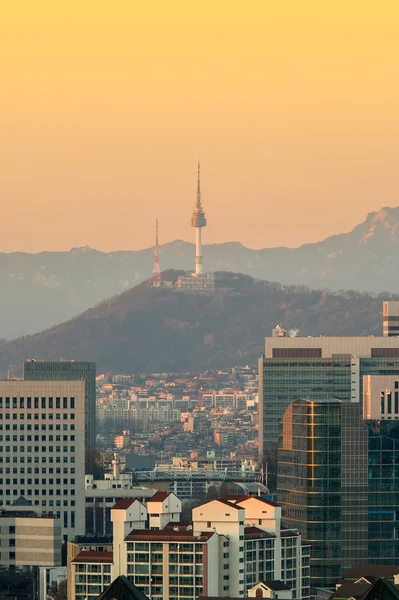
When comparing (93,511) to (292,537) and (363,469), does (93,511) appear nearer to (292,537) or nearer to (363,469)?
(363,469)

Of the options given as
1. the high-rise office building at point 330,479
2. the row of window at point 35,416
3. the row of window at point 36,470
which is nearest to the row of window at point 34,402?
the row of window at point 35,416

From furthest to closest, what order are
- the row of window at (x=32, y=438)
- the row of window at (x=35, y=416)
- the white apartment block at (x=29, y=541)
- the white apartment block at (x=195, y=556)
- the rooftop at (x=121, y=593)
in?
1. the row of window at (x=35, y=416)
2. the row of window at (x=32, y=438)
3. the white apartment block at (x=29, y=541)
4. the white apartment block at (x=195, y=556)
5. the rooftop at (x=121, y=593)

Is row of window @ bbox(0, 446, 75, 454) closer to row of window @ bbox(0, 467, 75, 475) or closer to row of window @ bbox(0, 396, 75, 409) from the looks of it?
row of window @ bbox(0, 467, 75, 475)

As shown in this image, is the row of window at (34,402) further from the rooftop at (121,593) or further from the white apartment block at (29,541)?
the rooftop at (121,593)

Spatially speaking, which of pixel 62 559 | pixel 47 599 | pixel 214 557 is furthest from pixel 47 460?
pixel 214 557

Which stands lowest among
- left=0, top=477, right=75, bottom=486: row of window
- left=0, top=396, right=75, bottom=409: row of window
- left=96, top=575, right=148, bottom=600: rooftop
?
left=0, top=477, right=75, bottom=486: row of window

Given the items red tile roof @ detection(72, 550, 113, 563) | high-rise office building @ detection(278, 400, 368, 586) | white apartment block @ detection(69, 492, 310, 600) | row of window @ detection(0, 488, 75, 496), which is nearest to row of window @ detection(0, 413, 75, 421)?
row of window @ detection(0, 488, 75, 496)

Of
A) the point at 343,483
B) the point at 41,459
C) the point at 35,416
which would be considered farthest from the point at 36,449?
the point at 343,483
